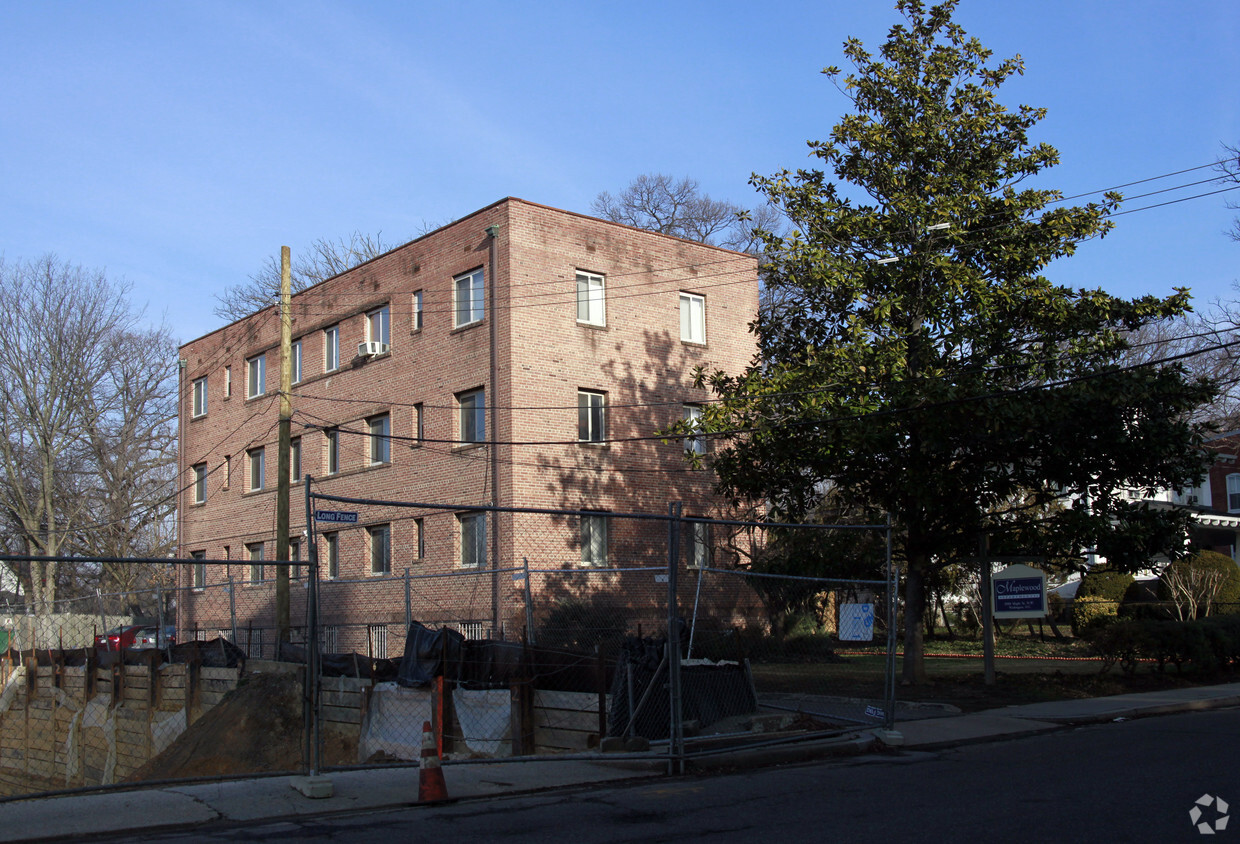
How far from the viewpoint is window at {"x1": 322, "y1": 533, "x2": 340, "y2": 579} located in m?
31.0

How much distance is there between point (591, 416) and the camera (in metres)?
27.5

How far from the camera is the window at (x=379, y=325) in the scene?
30.0 m

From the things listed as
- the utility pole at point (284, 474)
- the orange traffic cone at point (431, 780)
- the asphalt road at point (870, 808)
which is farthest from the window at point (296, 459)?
the orange traffic cone at point (431, 780)

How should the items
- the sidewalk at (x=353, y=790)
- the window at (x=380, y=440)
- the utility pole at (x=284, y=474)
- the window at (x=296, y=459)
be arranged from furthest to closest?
the window at (x=296, y=459) → the window at (x=380, y=440) → the utility pole at (x=284, y=474) → the sidewalk at (x=353, y=790)

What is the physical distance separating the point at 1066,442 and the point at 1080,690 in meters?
4.53

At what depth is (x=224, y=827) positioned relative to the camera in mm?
7875

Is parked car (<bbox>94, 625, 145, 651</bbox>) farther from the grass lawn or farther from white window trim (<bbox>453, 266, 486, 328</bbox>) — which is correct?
the grass lawn

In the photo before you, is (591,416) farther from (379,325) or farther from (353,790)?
(353,790)

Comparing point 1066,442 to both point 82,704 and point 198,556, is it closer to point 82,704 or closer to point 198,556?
point 82,704

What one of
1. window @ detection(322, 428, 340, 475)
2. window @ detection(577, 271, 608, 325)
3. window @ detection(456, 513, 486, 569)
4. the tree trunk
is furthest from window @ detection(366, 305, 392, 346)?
the tree trunk

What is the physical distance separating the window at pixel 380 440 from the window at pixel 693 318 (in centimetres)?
853

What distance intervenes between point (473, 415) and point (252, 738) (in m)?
12.3

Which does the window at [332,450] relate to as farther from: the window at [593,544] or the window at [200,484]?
the window at [593,544]

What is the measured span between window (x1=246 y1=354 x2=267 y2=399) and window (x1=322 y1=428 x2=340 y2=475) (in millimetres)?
4778
